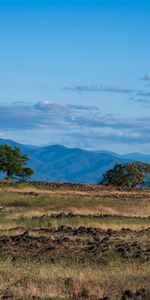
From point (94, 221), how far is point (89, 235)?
7452 millimetres

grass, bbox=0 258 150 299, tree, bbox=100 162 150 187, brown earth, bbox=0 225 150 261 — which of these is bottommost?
grass, bbox=0 258 150 299

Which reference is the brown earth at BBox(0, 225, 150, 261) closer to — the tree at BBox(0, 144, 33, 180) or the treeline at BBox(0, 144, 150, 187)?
the treeline at BBox(0, 144, 150, 187)

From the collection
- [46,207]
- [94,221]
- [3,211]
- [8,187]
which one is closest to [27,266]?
[94,221]

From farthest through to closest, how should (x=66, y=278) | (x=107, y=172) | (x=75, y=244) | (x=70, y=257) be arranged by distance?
(x=107, y=172) → (x=75, y=244) → (x=70, y=257) → (x=66, y=278)

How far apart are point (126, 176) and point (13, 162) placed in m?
19.7

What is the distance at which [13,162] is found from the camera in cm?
9756

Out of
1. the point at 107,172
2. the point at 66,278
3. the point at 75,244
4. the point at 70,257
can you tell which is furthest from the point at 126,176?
the point at 66,278

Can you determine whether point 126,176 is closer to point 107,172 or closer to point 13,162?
point 107,172

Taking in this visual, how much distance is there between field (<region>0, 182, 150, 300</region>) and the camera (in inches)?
718

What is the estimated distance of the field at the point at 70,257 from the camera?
18234mm

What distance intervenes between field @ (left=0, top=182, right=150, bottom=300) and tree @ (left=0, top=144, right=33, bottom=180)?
167 feet

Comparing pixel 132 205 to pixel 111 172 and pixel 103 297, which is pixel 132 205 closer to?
pixel 103 297

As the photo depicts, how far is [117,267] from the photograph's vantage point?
22.2 metres

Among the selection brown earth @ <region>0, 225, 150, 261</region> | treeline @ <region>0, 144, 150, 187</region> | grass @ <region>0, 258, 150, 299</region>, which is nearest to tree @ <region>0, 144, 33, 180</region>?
treeline @ <region>0, 144, 150, 187</region>
